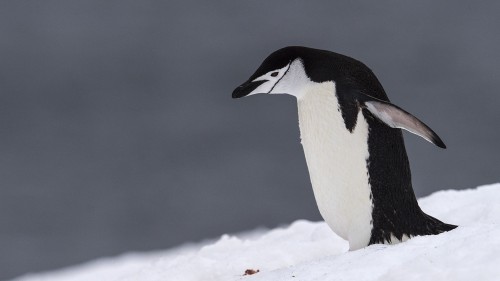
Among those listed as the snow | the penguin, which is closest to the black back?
the penguin

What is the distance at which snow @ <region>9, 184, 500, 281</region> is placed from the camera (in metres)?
2.87

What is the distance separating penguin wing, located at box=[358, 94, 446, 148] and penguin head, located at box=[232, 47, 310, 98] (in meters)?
0.33

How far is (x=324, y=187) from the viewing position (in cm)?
404

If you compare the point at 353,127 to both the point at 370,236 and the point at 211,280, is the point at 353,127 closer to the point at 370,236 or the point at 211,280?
the point at 370,236

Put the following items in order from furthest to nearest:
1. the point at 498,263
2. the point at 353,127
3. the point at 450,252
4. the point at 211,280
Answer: the point at 211,280 < the point at 353,127 < the point at 450,252 < the point at 498,263

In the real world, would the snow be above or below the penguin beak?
below

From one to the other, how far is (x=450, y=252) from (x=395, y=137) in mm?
1094

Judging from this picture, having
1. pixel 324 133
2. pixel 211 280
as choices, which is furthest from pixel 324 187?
pixel 211 280

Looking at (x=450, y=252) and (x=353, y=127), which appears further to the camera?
(x=353, y=127)

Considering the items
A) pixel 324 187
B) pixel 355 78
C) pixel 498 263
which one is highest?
pixel 355 78

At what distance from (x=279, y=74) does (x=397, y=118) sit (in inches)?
23.9

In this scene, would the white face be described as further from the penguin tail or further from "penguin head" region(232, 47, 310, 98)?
the penguin tail

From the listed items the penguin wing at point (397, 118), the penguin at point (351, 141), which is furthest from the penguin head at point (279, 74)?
the penguin wing at point (397, 118)

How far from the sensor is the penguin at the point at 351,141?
390cm
